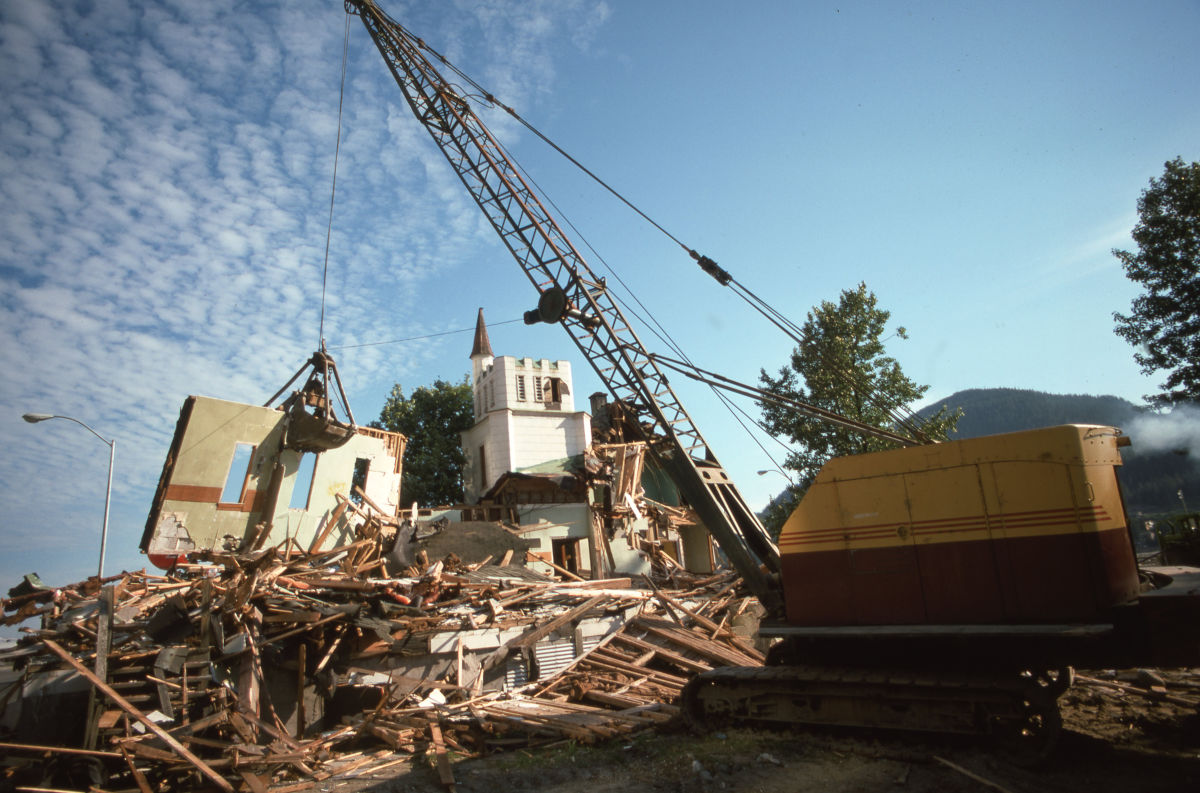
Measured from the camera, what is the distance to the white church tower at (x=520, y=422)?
37.6 m

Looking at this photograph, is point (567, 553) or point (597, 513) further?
point (567, 553)

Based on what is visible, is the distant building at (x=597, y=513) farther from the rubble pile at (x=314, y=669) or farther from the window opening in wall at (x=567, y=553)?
the rubble pile at (x=314, y=669)

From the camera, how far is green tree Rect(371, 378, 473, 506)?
39.8m

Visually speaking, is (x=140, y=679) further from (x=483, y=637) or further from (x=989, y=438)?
(x=989, y=438)

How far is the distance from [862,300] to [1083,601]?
24765mm

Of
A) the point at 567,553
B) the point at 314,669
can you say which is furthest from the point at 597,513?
the point at 314,669

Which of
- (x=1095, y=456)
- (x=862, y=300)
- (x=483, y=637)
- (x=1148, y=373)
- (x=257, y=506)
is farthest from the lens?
(x=862, y=300)

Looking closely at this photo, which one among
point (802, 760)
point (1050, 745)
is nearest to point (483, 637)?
point (802, 760)

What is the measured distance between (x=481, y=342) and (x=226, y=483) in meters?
31.2

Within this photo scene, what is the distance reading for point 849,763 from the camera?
7.09 meters

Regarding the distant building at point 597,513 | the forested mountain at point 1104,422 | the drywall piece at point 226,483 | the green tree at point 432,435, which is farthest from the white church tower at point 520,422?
the forested mountain at point 1104,422

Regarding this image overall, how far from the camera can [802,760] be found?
730cm

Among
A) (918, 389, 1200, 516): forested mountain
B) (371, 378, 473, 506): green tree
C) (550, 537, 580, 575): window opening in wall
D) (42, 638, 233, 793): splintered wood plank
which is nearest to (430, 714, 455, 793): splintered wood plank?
(42, 638, 233, 793): splintered wood plank

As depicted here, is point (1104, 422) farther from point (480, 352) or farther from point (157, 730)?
point (157, 730)
